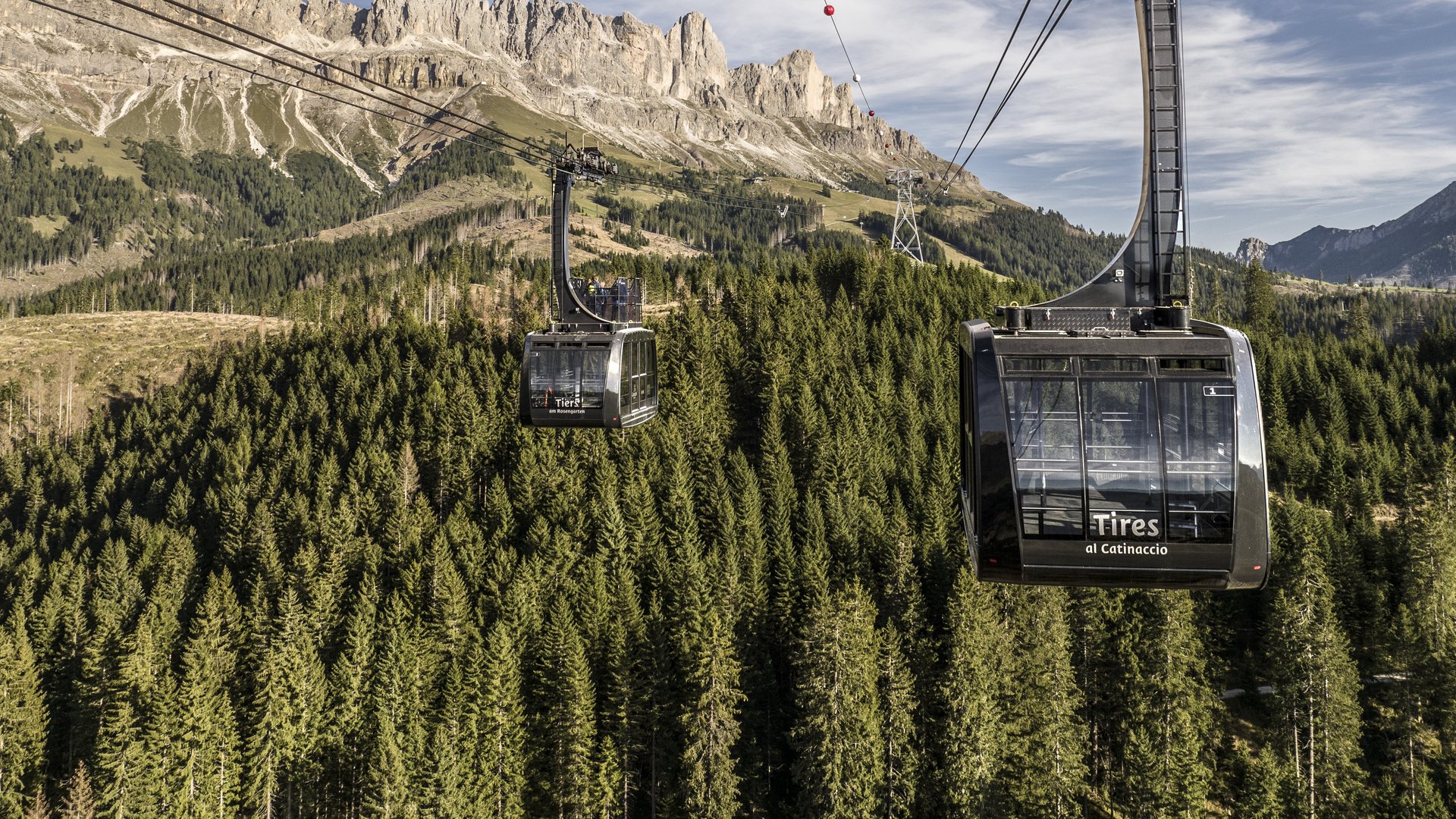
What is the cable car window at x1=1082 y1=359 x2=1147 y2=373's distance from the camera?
1405 cm

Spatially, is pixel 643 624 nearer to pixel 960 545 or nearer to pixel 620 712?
pixel 620 712

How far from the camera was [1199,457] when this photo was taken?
13773mm

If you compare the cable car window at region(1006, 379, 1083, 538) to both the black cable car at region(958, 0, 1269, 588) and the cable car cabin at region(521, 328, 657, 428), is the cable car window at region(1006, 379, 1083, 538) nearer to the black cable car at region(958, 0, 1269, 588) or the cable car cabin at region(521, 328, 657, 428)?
the black cable car at region(958, 0, 1269, 588)

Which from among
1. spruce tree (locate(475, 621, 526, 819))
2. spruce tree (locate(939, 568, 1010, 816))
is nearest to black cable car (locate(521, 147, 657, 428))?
spruce tree (locate(475, 621, 526, 819))

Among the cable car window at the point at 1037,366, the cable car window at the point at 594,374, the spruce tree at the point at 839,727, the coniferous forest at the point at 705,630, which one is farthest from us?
the coniferous forest at the point at 705,630

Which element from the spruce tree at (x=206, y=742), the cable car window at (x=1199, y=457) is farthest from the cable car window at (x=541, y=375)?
the spruce tree at (x=206, y=742)

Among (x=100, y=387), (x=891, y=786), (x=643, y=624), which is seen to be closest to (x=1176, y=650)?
(x=891, y=786)

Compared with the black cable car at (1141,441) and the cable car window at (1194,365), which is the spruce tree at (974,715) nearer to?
the black cable car at (1141,441)

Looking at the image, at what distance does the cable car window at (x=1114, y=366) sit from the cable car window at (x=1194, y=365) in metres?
0.28

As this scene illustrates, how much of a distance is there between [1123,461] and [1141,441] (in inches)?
17.6

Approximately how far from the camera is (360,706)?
57531mm

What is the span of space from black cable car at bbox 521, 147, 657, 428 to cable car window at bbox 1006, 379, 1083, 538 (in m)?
17.5

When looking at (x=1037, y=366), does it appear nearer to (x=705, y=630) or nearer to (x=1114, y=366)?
(x=1114, y=366)

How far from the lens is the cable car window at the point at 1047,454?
554 inches
